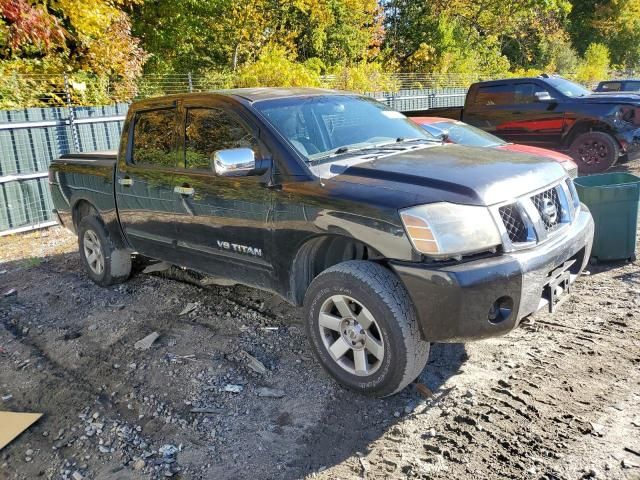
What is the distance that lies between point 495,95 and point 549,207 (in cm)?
820

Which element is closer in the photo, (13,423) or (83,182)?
(13,423)

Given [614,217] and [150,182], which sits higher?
[150,182]

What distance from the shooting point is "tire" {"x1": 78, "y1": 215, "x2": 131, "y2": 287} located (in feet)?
18.2

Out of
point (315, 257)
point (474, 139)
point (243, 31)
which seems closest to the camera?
point (315, 257)

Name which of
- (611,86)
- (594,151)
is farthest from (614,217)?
(611,86)

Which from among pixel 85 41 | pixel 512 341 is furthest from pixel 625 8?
pixel 512 341

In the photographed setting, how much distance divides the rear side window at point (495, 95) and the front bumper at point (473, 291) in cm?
853

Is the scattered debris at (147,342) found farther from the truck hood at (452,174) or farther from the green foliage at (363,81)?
the green foliage at (363,81)

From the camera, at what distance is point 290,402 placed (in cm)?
343

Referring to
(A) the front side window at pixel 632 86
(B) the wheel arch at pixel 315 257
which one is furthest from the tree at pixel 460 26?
(B) the wheel arch at pixel 315 257

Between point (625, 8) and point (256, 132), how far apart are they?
157ft

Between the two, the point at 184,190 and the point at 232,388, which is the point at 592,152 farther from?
the point at 232,388

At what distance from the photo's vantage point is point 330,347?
136 inches

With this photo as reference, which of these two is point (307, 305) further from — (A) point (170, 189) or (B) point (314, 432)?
(A) point (170, 189)
